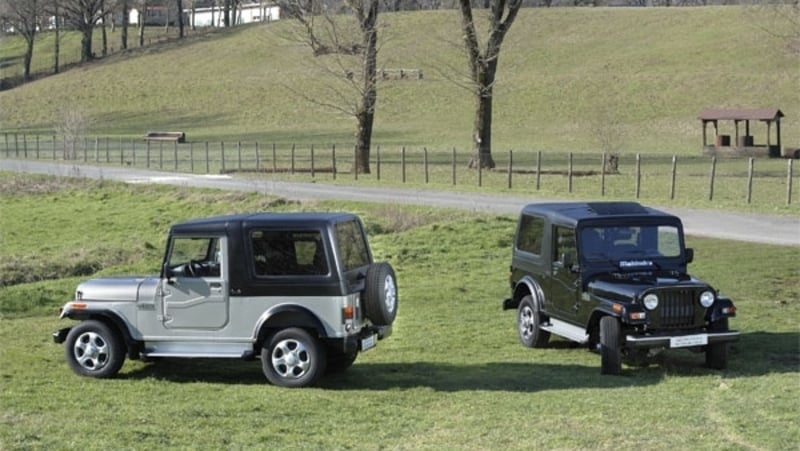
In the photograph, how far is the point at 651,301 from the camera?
41.0 feet

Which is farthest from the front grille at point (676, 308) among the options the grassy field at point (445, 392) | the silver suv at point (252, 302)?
the silver suv at point (252, 302)

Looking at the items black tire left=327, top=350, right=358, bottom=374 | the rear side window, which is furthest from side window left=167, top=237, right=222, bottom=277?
black tire left=327, top=350, right=358, bottom=374

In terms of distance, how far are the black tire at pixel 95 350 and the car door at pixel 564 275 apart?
5.26m

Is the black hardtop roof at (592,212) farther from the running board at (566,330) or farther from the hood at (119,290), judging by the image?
the hood at (119,290)

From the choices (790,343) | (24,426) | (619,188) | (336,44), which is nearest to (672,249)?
(790,343)

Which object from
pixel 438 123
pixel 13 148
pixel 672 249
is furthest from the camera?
pixel 438 123

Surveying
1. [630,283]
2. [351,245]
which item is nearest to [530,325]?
[630,283]

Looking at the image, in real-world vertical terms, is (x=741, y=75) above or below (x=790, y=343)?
above

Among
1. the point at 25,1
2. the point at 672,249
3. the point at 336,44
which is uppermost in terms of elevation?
the point at 25,1

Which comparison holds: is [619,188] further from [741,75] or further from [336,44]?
[741,75]

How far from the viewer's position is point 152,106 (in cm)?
9550

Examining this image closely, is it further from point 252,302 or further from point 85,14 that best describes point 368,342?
point 85,14

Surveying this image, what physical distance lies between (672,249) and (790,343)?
2.17 metres

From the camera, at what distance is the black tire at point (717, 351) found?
12.8m
